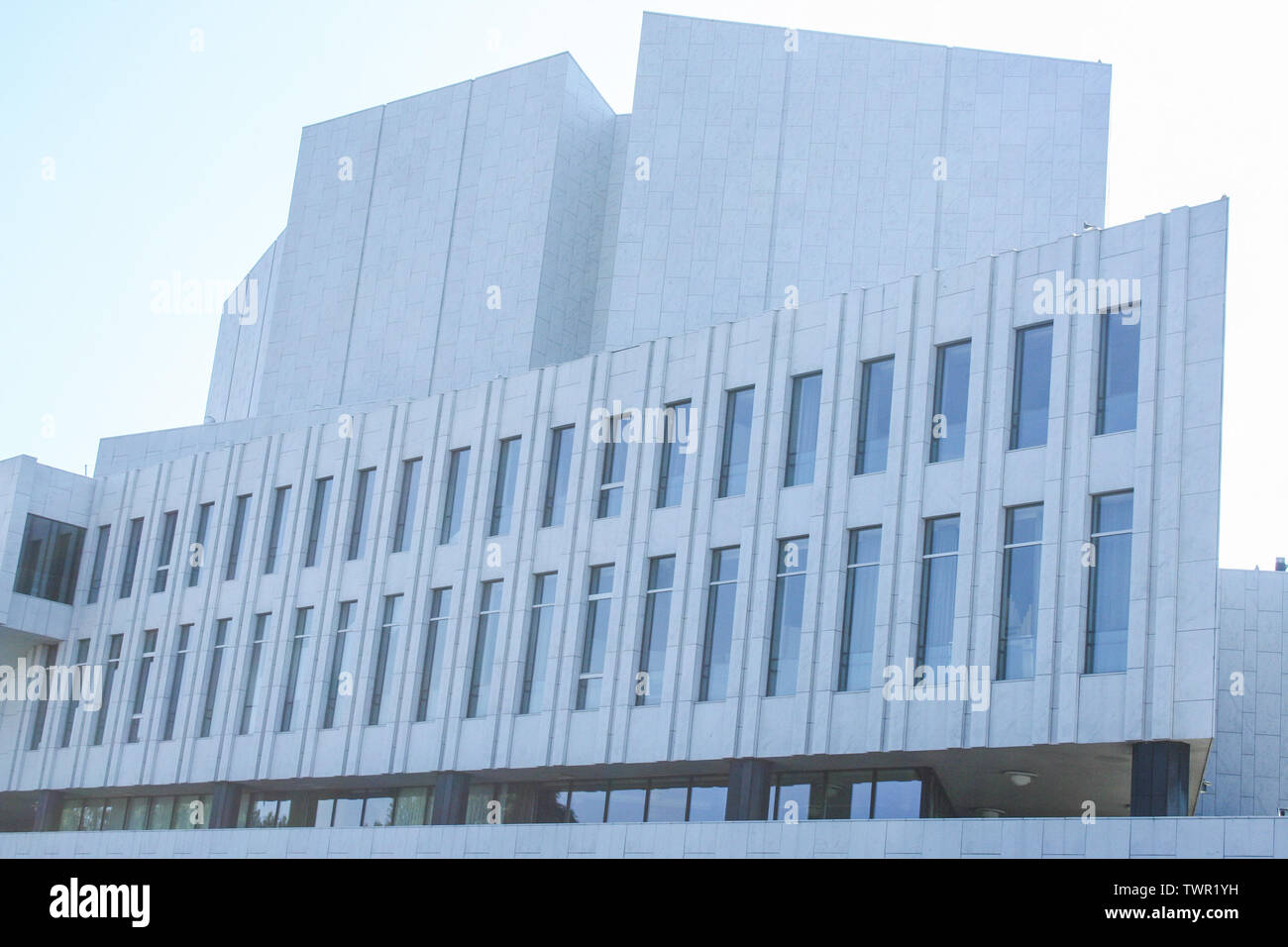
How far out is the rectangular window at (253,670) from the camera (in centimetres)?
4244

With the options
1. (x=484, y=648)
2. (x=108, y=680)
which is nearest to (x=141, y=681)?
(x=108, y=680)

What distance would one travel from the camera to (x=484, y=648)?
38.1 m

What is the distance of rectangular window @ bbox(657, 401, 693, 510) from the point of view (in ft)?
117

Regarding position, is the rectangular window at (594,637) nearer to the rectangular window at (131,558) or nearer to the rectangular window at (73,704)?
the rectangular window at (131,558)

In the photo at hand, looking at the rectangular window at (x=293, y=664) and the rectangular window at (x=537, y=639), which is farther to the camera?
the rectangular window at (x=293, y=664)

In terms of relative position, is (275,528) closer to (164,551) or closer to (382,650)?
(164,551)

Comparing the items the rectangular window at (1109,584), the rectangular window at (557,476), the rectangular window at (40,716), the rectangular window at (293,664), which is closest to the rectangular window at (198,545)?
the rectangular window at (293,664)

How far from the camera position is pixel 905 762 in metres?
31.2

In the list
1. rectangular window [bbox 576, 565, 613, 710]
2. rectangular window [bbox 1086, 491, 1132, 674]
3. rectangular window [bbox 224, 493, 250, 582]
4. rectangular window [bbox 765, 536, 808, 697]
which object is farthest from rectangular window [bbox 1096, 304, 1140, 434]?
rectangular window [bbox 224, 493, 250, 582]

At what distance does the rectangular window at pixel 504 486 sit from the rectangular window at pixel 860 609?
10344 millimetres

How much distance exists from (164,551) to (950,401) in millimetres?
27089

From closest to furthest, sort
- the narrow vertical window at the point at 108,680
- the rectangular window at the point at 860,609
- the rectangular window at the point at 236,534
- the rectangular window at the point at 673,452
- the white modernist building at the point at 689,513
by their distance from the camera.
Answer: the white modernist building at the point at 689,513 < the rectangular window at the point at 860,609 < the rectangular window at the point at 673,452 < the rectangular window at the point at 236,534 < the narrow vertical window at the point at 108,680

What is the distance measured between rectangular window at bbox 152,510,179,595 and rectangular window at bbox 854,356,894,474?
2414 cm
